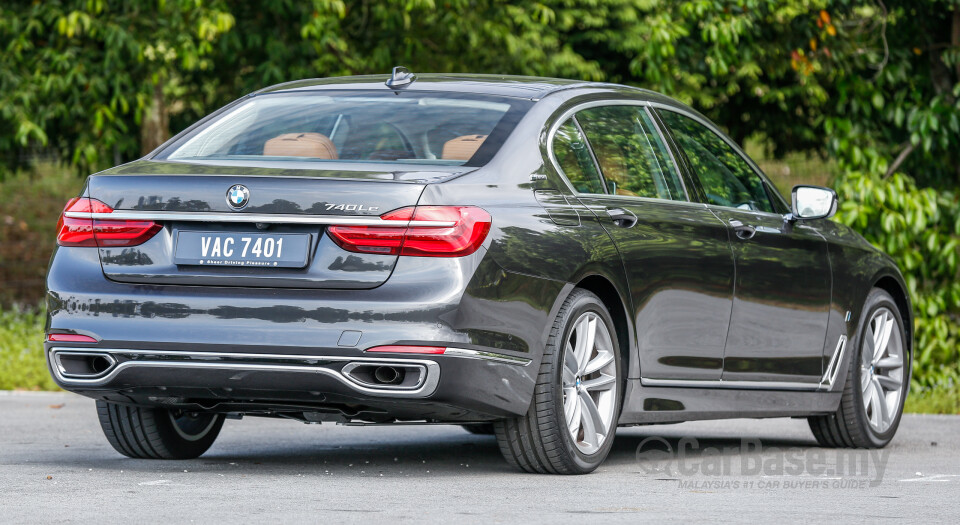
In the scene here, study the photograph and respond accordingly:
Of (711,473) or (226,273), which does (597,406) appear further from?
(226,273)

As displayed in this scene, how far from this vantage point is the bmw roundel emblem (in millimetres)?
5770

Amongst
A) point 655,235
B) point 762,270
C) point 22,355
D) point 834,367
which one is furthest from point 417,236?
point 22,355

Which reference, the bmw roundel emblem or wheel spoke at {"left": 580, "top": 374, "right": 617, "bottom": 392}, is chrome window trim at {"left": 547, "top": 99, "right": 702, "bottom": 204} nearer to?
wheel spoke at {"left": 580, "top": 374, "right": 617, "bottom": 392}

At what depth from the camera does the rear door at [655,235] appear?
6.51 meters

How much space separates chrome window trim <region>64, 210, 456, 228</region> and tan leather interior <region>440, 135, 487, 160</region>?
23.0 inches

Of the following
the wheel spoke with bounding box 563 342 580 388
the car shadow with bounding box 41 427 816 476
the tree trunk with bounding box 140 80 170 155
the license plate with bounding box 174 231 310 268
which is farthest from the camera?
the tree trunk with bounding box 140 80 170 155

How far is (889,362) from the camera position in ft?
28.0

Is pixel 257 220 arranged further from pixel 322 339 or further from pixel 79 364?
pixel 79 364

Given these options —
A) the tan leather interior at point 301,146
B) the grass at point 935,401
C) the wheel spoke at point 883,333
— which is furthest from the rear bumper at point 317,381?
the grass at point 935,401

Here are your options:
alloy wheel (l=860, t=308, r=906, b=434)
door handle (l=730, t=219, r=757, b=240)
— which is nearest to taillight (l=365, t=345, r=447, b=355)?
door handle (l=730, t=219, r=757, b=240)

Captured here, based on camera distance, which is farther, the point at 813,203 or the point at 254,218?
the point at 813,203

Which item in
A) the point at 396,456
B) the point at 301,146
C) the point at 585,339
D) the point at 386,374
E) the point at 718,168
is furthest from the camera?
the point at 718,168

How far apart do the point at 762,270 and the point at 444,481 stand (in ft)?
6.73

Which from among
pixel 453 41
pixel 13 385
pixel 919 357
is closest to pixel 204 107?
pixel 453 41
